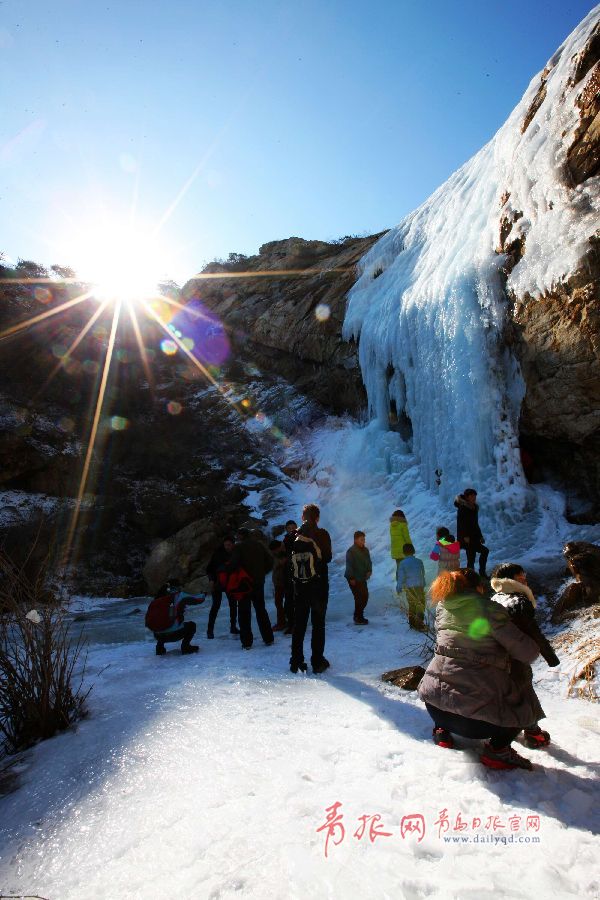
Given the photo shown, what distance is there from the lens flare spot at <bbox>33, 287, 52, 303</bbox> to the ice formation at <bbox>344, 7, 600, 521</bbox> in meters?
15.9

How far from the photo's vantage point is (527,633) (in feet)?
9.63

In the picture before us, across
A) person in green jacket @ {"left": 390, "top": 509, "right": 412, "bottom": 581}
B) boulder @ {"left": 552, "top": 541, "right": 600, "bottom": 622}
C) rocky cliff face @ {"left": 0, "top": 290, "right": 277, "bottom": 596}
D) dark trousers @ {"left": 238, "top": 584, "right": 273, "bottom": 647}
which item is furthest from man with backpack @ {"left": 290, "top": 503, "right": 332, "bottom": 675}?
rocky cliff face @ {"left": 0, "top": 290, "right": 277, "bottom": 596}

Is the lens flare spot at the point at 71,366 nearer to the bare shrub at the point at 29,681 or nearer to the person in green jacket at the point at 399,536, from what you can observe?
the person in green jacket at the point at 399,536

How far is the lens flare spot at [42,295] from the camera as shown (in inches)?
891

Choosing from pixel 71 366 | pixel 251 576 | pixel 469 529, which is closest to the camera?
pixel 251 576

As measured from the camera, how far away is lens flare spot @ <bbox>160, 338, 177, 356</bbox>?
906 inches

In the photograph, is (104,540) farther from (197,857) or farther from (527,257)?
(197,857)

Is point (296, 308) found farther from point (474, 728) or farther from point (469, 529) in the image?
point (474, 728)

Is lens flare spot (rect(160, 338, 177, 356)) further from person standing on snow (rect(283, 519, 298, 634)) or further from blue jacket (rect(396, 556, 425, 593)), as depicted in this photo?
blue jacket (rect(396, 556, 425, 593))

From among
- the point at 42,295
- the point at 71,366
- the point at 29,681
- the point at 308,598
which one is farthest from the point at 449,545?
the point at 42,295

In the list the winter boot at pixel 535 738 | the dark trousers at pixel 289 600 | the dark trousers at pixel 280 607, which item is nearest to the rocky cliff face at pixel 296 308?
the dark trousers at pixel 280 607

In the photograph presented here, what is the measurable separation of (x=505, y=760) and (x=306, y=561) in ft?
7.85

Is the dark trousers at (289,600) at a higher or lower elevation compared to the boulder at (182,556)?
lower

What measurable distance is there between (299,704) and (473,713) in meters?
1.52
